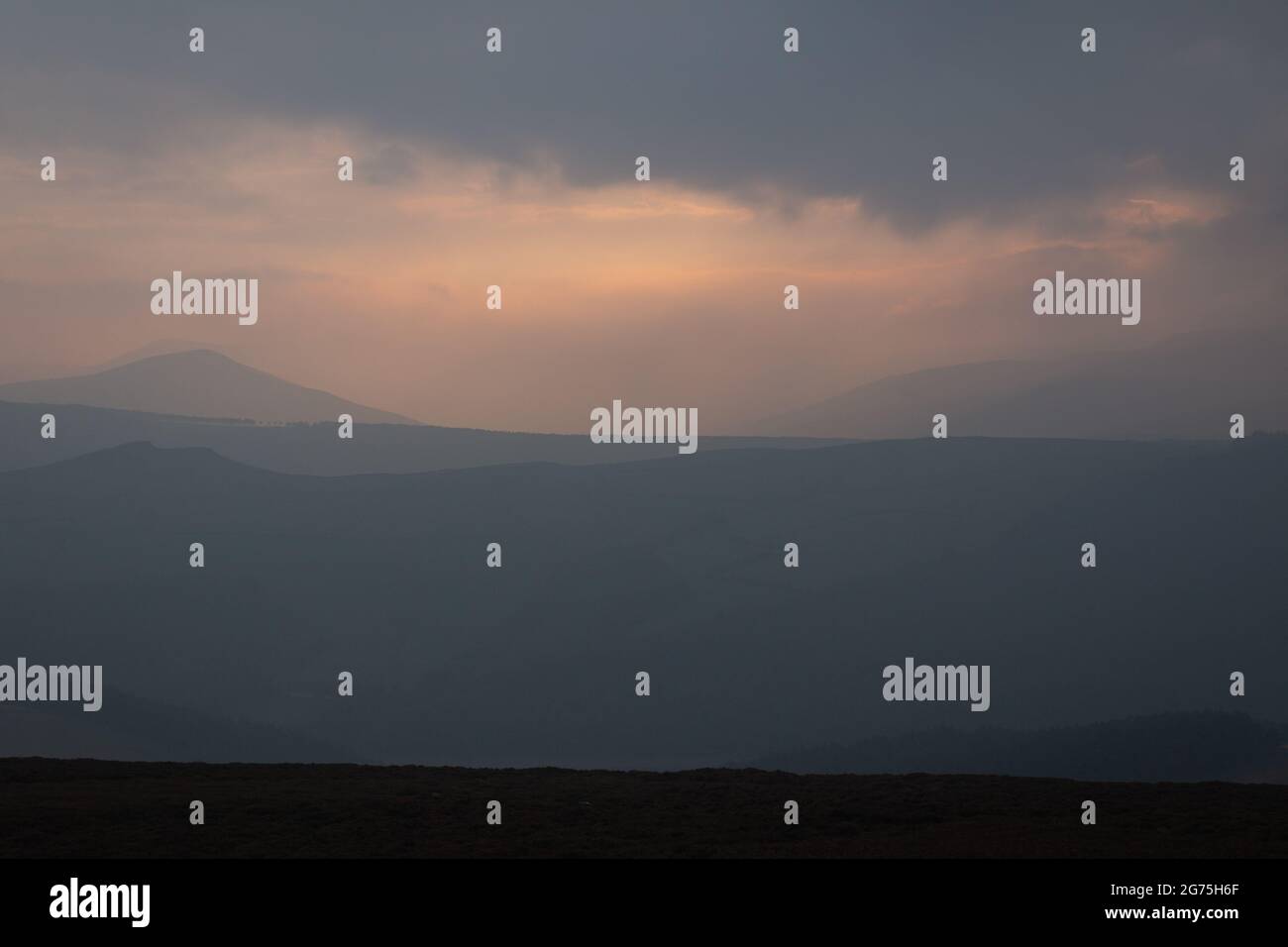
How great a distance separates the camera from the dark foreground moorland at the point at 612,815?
89.4 feet

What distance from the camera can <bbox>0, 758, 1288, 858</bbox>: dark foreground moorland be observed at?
27250mm

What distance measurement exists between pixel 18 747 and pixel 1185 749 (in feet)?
584

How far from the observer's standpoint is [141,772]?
38500 mm

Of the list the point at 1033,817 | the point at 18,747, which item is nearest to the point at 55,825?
the point at 1033,817

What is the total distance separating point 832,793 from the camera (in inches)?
1345

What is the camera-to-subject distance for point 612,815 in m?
31.3
